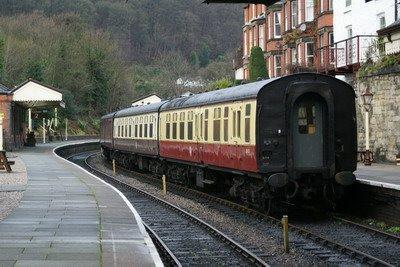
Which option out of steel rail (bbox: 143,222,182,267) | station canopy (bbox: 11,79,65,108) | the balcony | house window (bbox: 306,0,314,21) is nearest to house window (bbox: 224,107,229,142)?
steel rail (bbox: 143,222,182,267)

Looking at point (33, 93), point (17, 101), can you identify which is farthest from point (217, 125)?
point (17, 101)

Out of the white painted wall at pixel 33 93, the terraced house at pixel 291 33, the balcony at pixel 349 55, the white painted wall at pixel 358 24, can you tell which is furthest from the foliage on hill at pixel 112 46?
the balcony at pixel 349 55

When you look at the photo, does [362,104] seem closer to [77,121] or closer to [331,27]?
[331,27]

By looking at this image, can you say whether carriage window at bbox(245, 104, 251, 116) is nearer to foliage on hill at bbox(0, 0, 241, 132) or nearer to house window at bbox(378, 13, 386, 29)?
house window at bbox(378, 13, 386, 29)

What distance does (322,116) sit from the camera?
16.8m

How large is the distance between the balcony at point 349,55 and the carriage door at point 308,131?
12.7m

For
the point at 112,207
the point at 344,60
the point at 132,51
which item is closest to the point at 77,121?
the point at 132,51

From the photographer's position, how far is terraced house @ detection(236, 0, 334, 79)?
129ft

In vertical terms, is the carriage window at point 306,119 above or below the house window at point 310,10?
below

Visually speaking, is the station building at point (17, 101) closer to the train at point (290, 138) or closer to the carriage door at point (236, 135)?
the carriage door at point (236, 135)

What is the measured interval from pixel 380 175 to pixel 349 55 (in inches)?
459

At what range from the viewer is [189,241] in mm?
14078

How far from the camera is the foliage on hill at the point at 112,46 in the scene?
75.9 m

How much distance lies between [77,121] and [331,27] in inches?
1845
